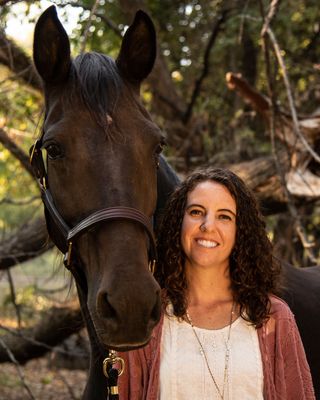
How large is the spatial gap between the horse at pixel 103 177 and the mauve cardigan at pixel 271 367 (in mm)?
218

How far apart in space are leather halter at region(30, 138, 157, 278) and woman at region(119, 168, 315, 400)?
0.81 feet

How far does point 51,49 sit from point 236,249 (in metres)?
1.06

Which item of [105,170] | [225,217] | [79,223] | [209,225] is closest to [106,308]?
→ [79,223]

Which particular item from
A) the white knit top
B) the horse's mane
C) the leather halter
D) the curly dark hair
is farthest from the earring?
the horse's mane

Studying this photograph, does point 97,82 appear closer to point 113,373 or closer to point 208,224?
point 208,224

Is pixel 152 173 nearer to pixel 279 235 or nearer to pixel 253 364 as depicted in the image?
pixel 253 364

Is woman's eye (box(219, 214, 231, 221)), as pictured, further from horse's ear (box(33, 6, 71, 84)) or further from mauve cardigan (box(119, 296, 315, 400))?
horse's ear (box(33, 6, 71, 84))

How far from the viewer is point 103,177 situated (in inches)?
74.0

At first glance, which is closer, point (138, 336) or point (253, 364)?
point (138, 336)

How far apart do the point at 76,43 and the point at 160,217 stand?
11.3 feet

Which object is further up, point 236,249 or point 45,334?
point 236,249

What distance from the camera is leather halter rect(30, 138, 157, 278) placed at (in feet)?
5.97

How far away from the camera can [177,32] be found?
275 inches

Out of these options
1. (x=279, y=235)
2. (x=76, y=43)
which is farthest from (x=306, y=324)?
(x=76, y=43)
